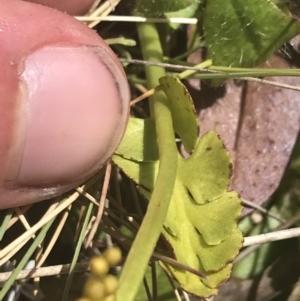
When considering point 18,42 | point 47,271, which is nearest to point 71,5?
point 18,42

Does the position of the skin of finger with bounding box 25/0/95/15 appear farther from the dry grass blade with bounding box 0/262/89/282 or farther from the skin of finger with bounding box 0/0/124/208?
the dry grass blade with bounding box 0/262/89/282

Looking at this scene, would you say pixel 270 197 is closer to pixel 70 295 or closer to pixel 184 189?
pixel 184 189

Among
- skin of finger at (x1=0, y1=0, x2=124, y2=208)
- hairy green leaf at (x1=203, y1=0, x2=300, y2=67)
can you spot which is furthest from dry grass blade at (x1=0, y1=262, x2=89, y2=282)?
hairy green leaf at (x1=203, y1=0, x2=300, y2=67)

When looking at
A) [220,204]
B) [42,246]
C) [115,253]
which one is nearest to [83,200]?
[42,246]

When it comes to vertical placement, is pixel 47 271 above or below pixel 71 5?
below

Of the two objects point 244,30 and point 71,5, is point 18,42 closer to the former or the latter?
point 71,5

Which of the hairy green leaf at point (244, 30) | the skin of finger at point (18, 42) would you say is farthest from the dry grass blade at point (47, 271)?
the hairy green leaf at point (244, 30)
